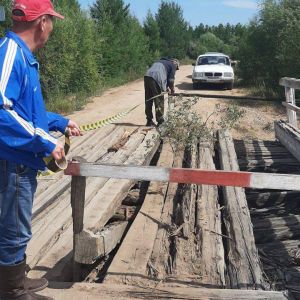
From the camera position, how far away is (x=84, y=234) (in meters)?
3.43

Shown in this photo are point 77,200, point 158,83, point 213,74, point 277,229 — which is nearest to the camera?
point 77,200

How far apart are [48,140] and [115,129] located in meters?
7.82

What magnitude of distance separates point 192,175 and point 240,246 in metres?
1.26

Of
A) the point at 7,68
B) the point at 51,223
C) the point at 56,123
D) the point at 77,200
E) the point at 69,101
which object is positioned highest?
the point at 7,68

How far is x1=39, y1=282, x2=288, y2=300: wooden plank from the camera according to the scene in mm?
3229

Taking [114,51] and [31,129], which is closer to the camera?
[31,129]

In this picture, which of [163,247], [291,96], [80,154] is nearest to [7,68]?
[163,247]

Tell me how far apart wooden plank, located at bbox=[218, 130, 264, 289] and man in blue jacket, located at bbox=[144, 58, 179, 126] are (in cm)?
628

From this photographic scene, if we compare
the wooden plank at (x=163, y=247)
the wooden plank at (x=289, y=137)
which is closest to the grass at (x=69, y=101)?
the wooden plank at (x=289, y=137)

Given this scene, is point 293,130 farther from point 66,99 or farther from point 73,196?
point 66,99

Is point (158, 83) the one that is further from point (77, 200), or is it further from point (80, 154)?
point (77, 200)

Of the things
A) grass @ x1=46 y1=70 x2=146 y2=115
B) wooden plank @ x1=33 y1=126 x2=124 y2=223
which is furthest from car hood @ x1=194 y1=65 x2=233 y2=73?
wooden plank @ x1=33 y1=126 x2=124 y2=223

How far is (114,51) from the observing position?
91.5 ft

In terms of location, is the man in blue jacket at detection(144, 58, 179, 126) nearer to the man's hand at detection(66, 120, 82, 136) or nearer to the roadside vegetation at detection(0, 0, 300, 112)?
the roadside vegetation at detection(0, 0, 300, 112)
